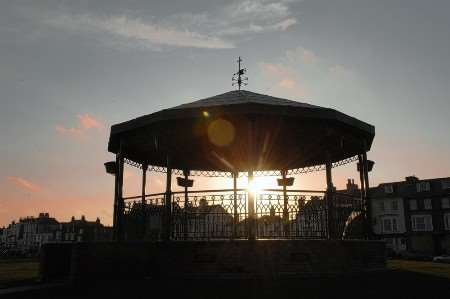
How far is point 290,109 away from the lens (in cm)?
1392

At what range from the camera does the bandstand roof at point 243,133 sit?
14000mm

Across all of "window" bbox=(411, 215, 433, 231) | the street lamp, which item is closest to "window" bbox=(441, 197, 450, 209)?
"window" bbox=(411, 215, 433, 231)

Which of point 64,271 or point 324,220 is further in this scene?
point 64,271

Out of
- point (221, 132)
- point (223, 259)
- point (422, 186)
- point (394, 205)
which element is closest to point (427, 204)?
point (422, 186)

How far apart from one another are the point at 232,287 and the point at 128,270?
4587 mm

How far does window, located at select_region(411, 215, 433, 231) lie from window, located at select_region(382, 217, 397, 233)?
117 inches

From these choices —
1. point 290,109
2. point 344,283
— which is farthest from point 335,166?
point 344,283

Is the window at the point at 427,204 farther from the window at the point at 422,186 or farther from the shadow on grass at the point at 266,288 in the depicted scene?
the shadow on grass at the point at 266,288

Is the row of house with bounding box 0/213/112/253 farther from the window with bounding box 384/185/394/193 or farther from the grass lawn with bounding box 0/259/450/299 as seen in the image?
the grass lawn with bounding box 0/259/450/299

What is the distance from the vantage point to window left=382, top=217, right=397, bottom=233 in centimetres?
7538

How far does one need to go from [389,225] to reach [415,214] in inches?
189

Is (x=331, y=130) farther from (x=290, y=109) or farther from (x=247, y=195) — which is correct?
(x=247, y=195)

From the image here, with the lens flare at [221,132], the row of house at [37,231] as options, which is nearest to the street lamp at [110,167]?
the lens flare at [221,132]

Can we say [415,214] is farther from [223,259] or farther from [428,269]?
[223,259]
